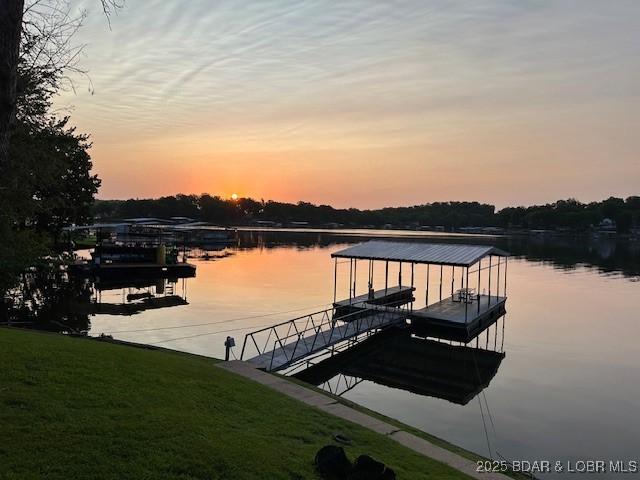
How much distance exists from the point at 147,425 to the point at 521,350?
2279cm

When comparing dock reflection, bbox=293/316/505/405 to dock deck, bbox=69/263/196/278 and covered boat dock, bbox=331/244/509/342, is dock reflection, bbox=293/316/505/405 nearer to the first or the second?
covered boat dock, bbox=331/244/509/342

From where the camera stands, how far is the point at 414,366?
22547mm

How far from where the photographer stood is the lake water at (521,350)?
15.2m

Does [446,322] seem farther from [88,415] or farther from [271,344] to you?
[88,415]

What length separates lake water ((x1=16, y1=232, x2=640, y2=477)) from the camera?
1525 cm

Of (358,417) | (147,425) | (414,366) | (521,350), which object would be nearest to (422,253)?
(521,350)

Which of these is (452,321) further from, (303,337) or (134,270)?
(134,270)

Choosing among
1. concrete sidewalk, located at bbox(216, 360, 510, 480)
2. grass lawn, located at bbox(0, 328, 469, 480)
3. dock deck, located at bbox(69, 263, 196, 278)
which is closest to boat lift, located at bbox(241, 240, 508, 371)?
concrete sidewalk, located at bbox(216, 360, 510, 480)

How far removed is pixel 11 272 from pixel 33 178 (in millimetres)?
4154

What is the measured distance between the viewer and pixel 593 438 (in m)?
15.2

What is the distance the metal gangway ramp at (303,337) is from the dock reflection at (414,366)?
1001 millimetres

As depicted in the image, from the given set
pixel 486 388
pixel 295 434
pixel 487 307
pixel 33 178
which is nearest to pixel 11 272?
pixel 33 178

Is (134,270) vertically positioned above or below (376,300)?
above

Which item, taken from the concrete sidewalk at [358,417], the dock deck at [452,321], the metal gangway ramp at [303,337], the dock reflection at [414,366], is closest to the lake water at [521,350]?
the dock reflection at [414,366]
